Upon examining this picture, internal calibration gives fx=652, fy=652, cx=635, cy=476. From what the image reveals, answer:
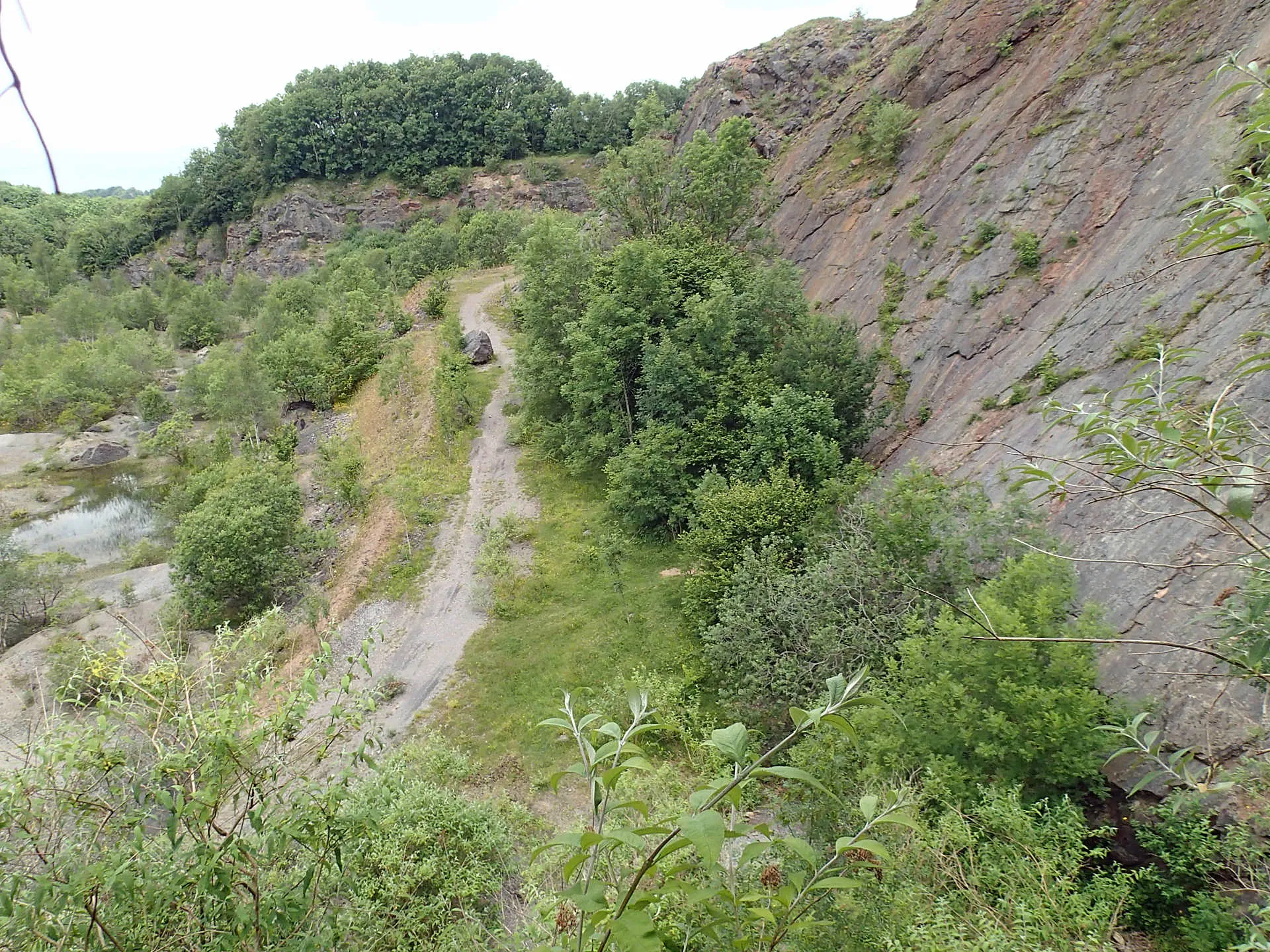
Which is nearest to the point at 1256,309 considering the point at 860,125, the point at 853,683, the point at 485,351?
the point at 853,683

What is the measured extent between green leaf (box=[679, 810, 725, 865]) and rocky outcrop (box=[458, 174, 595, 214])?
65.5 m

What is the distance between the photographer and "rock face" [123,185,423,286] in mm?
62688

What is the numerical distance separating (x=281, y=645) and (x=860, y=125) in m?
27.1

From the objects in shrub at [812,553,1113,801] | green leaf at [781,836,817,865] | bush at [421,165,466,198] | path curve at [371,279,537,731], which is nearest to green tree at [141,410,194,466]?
path curve at [371,279,537,731]

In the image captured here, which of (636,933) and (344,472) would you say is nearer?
(636,933)

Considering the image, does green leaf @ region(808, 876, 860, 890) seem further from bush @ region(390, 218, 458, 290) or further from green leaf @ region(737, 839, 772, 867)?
bush @ region(390, 218, 458, 290)

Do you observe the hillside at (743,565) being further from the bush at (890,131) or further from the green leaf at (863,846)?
the bush at (890,131)

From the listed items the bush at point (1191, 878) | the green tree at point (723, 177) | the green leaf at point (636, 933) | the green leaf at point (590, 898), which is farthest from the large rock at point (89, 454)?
the bush at point (1191, 878)

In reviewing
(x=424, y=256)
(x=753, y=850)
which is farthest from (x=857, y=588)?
(x=424, y=256)

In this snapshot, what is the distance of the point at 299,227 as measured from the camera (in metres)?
63.4

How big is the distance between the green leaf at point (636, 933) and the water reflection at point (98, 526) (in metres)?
31.8

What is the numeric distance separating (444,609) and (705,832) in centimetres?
1717

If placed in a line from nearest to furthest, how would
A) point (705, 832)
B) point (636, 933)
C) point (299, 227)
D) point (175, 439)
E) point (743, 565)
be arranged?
point (705, 832) → point (636, 933) → point (743, 565) → point (175, 439) → point (299, 227)

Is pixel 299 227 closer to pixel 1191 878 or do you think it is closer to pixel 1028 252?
pixel 1028 252
